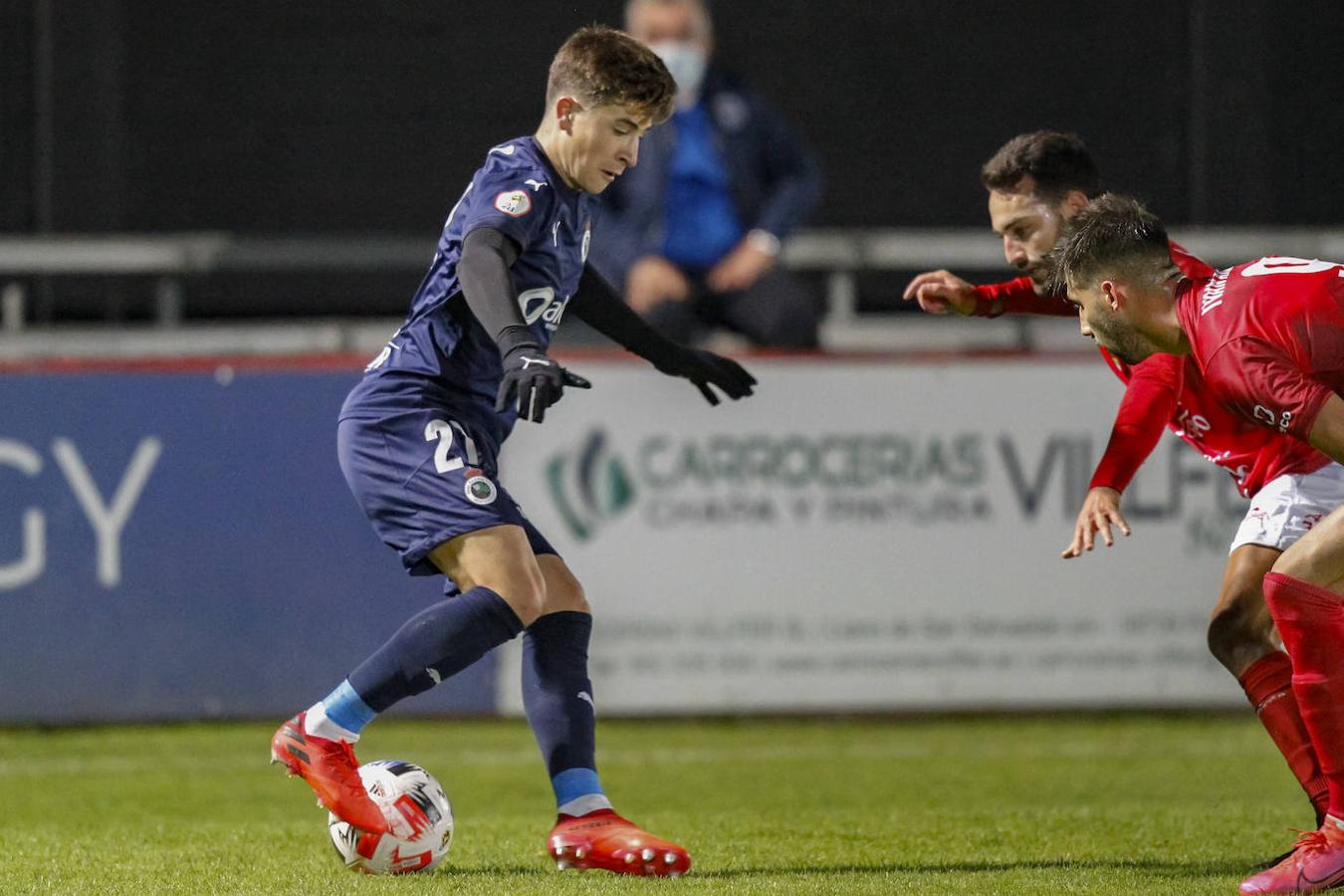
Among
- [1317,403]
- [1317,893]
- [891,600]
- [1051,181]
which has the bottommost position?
[891,600]

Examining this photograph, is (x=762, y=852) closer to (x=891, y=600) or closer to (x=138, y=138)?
(x=891, y=600)

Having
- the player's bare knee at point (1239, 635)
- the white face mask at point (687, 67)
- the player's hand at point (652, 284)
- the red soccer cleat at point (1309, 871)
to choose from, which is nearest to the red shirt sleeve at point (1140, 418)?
the player's bare knee at point (1239, 635)

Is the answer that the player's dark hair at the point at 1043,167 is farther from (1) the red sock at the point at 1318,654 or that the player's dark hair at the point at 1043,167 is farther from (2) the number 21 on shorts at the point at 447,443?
(2) the number 21 on shorts at the point at 447,443

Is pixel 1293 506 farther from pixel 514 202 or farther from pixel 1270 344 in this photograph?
pixel 514 202

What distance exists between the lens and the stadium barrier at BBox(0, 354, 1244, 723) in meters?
7.17

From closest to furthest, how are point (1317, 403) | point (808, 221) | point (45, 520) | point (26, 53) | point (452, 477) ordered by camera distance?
point (1317, 403)
point (452, 477)
point (45, 520)
point (26, 53)
point (808, 221)

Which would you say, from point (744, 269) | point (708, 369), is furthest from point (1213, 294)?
point (744, 269)

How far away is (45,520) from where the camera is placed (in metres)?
7.09

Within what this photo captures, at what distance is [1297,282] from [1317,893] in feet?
4.04

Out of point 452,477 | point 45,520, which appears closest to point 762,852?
point 452,477

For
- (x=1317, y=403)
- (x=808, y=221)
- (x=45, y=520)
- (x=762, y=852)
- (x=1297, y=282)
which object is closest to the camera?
(x=1317, y=403)

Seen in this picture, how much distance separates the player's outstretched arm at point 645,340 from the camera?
4723 millimetres

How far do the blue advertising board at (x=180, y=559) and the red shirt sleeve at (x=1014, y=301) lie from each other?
296cm

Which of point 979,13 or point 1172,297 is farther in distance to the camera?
point 979,13
